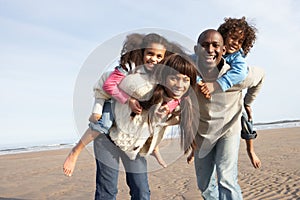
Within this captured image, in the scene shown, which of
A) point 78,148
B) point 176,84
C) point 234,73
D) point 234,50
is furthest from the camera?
point 234,50

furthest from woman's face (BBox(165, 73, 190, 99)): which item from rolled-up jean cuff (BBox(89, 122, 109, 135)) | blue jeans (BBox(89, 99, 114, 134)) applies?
rolled-up jean cuff (BBox(89, 122, 109, 135))

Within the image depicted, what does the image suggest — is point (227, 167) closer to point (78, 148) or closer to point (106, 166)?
point (106, 166)

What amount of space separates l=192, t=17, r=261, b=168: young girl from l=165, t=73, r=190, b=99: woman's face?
0.35 meters

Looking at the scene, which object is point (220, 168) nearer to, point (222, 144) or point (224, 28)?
point (222, 144)

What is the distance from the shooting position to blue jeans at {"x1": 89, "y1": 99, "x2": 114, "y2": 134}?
2.94 metres

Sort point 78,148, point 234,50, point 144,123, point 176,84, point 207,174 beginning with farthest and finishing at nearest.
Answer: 1. point 207,174
2. point 234,50
3. point 78,148
4. point 144,123
5. point 176,84

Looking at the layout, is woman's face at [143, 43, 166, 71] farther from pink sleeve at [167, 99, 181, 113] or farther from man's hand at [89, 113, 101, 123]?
man's hand at [89, 113, 101, 123]

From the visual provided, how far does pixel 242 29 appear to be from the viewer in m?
3.48

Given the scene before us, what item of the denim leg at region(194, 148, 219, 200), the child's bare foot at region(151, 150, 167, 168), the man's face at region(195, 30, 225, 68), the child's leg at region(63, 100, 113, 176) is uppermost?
the man's face at region(195, 30, 225, 68)

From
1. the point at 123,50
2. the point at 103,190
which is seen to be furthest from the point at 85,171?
the point at 123,50

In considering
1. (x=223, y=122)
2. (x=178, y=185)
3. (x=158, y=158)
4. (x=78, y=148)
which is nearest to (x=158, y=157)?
(x=158, y=158)

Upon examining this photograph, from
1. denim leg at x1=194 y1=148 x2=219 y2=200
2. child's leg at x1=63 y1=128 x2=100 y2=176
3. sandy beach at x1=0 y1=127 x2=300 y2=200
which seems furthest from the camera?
sandy beach at x1=0 y1=127 x2=300 y2=200

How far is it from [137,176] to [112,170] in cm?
24

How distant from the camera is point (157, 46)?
269 cm
